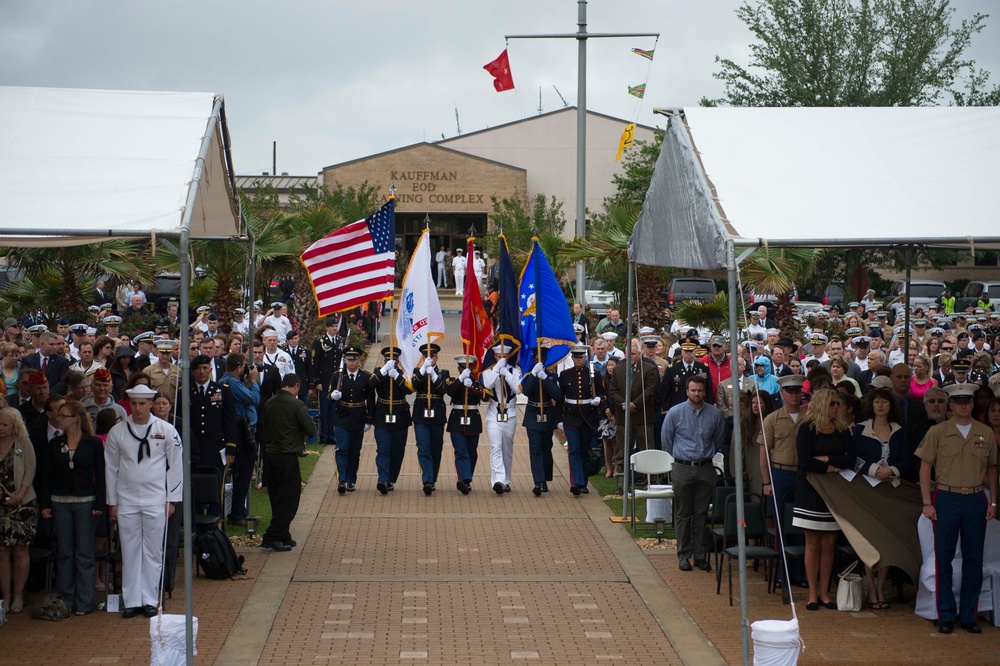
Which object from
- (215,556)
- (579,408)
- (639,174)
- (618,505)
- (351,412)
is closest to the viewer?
(215,556)

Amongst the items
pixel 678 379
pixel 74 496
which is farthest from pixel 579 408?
pixel 74 496

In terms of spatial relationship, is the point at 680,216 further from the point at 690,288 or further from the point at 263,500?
the point at 690,288

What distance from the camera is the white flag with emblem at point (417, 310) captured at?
47.8 ft

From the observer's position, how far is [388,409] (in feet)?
51.0

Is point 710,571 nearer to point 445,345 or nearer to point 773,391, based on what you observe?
point 773,391

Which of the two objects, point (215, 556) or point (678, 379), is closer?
point (215, 556)

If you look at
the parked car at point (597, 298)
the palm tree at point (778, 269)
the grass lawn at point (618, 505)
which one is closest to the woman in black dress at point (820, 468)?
the grass lawn at point (618, 505)

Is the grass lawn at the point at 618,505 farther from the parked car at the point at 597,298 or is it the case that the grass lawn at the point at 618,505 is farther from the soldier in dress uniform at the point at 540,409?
the parked car at the point at 597,298

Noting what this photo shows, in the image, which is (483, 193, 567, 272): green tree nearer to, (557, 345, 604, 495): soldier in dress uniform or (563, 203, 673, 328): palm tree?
(563, 203, 673, 328): palm tree

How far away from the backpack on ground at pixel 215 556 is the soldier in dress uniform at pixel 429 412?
14.6 feet

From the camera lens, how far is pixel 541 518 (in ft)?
47.5

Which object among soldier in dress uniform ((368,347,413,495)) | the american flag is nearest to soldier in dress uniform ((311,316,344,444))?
soldier in dress uniform ((368,347,413,495))

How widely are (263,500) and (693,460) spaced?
637 cm

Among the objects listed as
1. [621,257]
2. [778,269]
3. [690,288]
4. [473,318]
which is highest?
[621,257]
